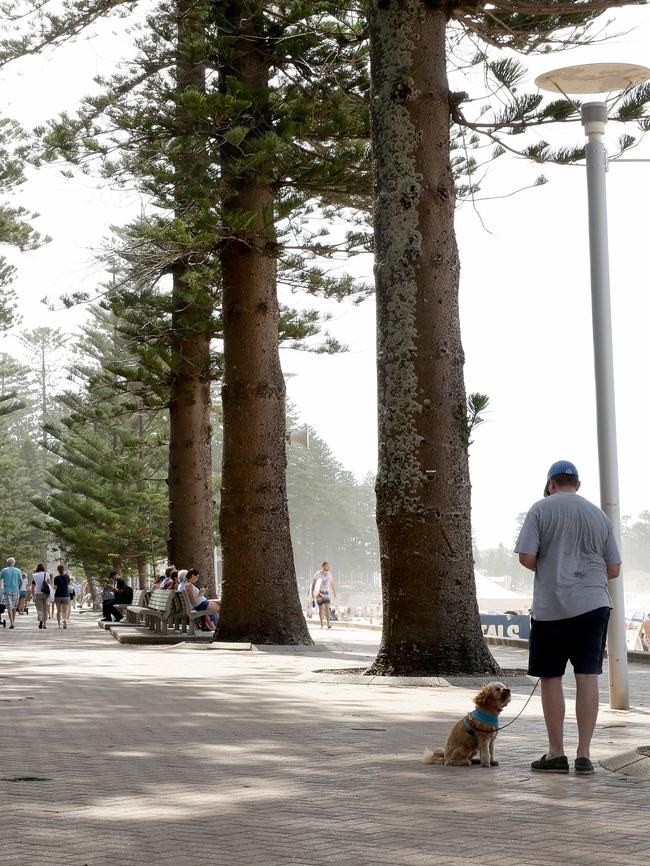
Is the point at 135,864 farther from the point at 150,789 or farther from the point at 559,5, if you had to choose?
the point at 559,5

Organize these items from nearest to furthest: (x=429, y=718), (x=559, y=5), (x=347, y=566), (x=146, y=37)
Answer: (x=429, y=718) → (x=559, y=5) → (x=146, y=37) → (x=347, y=566)

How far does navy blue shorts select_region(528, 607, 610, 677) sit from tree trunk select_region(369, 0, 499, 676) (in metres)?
5.18

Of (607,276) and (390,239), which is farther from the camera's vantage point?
(390,239)

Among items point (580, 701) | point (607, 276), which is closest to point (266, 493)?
point (607, 276)

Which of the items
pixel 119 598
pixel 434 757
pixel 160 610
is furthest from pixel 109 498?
pixel 434 757

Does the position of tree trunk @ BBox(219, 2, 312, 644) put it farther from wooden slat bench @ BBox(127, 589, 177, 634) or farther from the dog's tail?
the dog's tail

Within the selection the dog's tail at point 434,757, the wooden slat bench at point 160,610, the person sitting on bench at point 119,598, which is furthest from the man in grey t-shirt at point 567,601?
the person sitting on bench at point 119,598

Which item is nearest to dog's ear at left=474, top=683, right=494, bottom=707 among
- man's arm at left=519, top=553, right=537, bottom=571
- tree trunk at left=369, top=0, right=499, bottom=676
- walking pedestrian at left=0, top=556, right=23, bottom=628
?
man's arm at left=519, top=553, right=537, bottom=571

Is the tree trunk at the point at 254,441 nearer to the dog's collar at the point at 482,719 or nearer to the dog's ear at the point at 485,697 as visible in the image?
the dog's collar at the point at 482,719

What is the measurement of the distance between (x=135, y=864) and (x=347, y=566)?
142 metres

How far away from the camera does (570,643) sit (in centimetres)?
706

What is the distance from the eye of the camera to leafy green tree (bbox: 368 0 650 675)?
1233 cm

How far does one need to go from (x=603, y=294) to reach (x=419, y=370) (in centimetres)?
215

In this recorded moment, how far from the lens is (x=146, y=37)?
2147 centimetres
